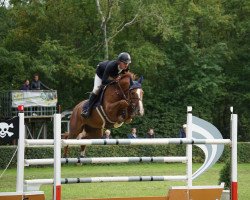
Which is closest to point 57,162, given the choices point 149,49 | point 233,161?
point 233,161

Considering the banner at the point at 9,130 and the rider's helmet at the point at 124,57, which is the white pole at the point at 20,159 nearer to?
the banner at the point at 9,130

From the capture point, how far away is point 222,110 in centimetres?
3356

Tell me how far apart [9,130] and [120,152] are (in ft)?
46.5

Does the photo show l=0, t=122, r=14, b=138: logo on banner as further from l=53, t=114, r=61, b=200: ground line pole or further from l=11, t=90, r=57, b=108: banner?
l=11, t=90, r=57, b=108: banner

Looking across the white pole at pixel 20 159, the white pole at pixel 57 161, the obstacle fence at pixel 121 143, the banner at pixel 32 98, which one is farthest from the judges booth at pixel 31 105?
the white pole at pixel 57 161

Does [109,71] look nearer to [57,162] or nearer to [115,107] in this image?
[115,107]

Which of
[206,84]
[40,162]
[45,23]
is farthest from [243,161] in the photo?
[40,162]

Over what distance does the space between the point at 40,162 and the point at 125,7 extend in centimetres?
2225

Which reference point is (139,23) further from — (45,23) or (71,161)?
(71,161)

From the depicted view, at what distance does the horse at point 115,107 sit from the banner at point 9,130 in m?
2.20

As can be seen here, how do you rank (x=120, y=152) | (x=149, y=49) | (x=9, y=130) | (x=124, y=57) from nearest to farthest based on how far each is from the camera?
1. (x=9, y=130)
2. (x=124, y=57)
3. (x=120, y=152)
4. (x=149, y=49)

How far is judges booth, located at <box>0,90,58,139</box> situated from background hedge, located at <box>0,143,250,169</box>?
3011 mm

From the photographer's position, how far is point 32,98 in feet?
76.2

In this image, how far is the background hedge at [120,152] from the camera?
19.5 m
